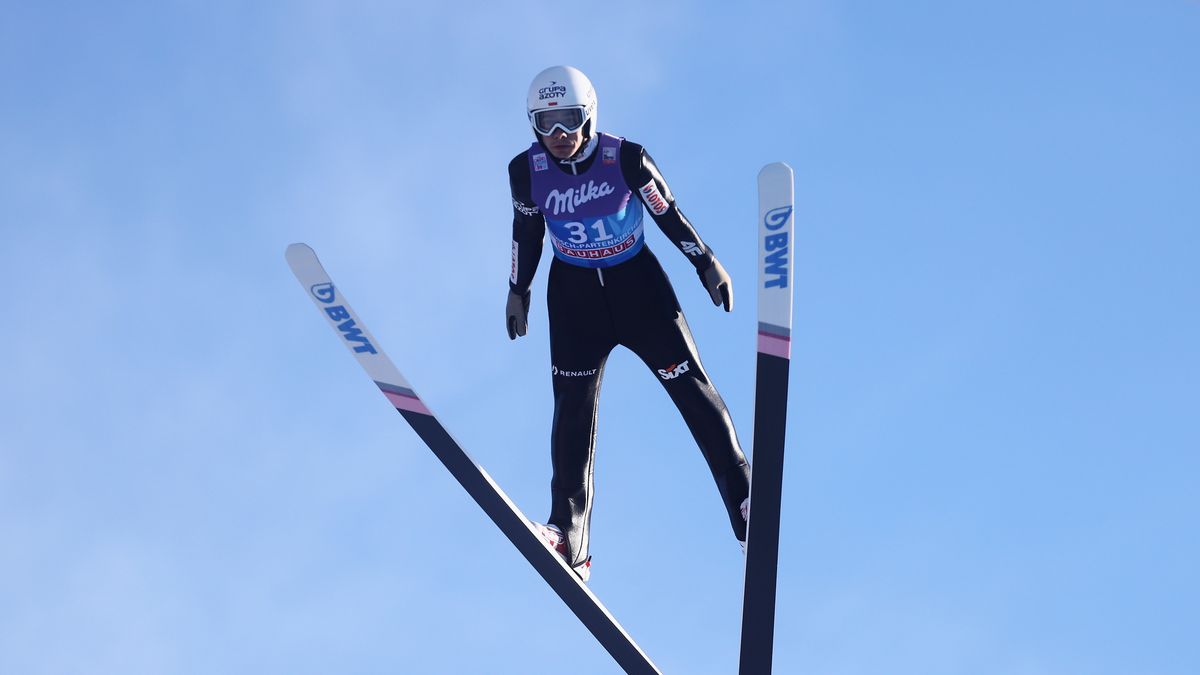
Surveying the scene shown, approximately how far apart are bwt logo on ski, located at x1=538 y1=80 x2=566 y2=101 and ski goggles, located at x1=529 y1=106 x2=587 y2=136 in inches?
2.7

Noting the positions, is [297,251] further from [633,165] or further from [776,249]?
[776,249]

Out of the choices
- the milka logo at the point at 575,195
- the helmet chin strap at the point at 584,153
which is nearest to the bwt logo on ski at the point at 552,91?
the helmet chin strap at the point at 584,153

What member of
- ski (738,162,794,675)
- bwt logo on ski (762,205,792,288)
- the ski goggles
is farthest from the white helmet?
bwt logo on ski (762,205,792,288)

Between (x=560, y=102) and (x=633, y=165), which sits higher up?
(x=560, y=102)

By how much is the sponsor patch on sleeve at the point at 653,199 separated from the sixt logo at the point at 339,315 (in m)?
1.73

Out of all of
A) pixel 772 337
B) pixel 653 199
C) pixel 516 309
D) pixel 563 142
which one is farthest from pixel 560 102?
pixel 772 337

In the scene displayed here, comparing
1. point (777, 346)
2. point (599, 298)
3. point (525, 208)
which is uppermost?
point (525, 208)

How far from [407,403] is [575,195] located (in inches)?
56.9

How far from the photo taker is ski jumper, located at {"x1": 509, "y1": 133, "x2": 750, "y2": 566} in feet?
25.2

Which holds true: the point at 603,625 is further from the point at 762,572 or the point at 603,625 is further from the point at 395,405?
the point at 395,405

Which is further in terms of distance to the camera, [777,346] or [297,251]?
[297,251]

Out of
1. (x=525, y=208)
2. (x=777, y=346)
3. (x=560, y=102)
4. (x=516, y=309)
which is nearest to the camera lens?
(x=777, y=346)

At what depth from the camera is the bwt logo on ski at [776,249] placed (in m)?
6.86

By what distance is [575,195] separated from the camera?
25.2 ft
